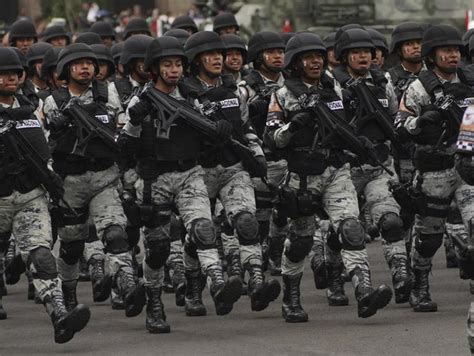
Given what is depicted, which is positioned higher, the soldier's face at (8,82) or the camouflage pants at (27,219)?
the soldier's face at (8,82)

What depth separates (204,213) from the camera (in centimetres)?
1266

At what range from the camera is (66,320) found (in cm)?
1163

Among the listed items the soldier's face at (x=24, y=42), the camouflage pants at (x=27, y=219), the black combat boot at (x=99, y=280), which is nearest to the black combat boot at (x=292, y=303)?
the black combat boot at (x=99, y=280)

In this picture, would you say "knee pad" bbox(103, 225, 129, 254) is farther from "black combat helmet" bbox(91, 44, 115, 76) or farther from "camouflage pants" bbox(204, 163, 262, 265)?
"black combat helmet" bbox(91, 44, 115, 76)

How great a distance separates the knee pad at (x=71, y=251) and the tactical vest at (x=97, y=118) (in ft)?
2.29

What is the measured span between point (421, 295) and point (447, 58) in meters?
1.77

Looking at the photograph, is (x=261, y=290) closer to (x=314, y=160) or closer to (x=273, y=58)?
(x=314, y=160)

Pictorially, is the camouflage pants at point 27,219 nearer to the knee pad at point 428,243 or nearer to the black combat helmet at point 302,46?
the black combat helmet at point 302,46

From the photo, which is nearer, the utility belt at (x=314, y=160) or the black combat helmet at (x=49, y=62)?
the utility belt at (x=314, y=160)

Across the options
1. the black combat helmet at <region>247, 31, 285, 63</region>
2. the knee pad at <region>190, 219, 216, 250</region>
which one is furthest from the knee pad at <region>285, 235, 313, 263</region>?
the black combat helmet at <region>247, 31, 285, 63</region>

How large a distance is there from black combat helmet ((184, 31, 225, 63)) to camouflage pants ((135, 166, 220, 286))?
3.35 ft

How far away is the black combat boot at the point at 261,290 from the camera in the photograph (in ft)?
41.6

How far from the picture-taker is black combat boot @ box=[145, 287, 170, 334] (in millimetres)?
12586

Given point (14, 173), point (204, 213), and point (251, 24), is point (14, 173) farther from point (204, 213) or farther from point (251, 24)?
point (251, 24)
